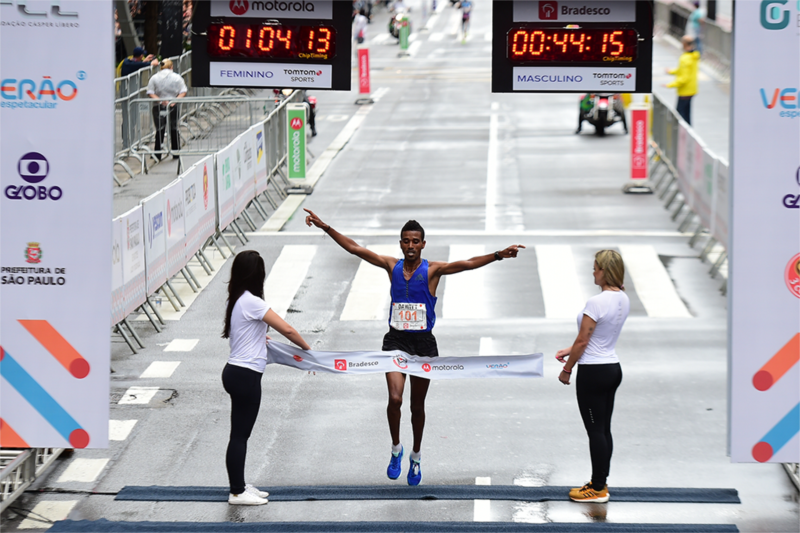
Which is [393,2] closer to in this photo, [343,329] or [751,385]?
[343,329]

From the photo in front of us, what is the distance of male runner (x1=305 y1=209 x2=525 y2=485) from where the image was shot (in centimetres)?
856

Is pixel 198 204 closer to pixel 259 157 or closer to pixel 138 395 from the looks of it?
pixel 259 157

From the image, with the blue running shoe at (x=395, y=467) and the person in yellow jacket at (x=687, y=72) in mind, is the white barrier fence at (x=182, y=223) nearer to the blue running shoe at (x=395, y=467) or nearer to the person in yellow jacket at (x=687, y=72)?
the blue running shoe at (x=395, y=467)

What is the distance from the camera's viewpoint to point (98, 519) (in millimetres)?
8125

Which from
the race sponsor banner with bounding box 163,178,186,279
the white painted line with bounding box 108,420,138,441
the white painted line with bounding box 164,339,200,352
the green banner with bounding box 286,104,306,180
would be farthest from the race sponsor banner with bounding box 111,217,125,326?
the green banner with bounding box 286,104,306,180

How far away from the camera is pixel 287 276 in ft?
54.0

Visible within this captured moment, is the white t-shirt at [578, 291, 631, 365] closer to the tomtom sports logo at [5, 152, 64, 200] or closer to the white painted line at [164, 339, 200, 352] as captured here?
the tomtom sports logo at [5, 152, 64, 200]

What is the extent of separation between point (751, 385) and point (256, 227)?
13065 millimetres

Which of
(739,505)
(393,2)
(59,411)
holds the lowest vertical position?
(739,505)

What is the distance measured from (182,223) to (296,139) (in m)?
7.58

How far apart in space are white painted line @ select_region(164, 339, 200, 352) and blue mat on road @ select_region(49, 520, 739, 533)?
16.7 ft

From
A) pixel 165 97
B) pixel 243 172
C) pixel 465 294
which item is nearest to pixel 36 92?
pixel 465 294

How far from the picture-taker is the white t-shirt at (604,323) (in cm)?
805

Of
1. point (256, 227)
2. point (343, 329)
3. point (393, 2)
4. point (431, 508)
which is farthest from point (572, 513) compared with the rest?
point (393, 2)
